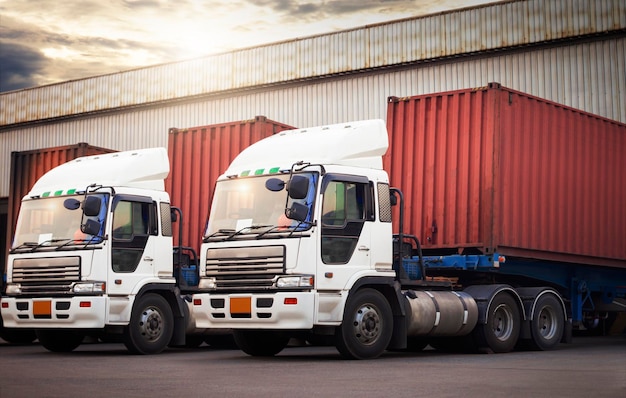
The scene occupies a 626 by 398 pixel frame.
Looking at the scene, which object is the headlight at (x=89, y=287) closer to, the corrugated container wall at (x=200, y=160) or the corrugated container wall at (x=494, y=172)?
the corrugated container wall at (x=200, y=160)

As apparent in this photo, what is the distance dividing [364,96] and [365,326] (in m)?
14.9

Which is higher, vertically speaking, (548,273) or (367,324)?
(548,273)

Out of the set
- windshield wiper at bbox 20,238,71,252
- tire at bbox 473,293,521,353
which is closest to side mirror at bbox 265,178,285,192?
windshield wiper at bbox 20,238,71,252

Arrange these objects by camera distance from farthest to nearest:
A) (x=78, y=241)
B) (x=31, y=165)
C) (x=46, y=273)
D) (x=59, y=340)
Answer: (x=31, y=165), (x=59, y=340), (x=46, y=273), (x=78, y=241)

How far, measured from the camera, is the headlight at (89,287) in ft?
46.6

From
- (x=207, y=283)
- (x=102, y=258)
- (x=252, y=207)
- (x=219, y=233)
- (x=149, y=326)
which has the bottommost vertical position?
(x=149, y=326)

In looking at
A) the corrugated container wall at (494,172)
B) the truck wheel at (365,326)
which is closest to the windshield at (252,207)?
the truck wheel at (365,326)

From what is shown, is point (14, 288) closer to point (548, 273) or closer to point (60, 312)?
point (60, 312)

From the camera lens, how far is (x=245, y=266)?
12820 mm

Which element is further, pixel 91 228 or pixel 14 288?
pixel 14 288

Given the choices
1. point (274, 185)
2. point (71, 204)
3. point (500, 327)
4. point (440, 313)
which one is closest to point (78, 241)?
point (71, 204)

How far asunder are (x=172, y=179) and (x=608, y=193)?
767 cm

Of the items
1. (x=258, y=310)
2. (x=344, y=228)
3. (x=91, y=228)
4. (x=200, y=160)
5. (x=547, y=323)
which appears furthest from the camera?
(x=200, y=160)

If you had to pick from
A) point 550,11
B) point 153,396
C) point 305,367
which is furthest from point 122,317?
point 550,11
